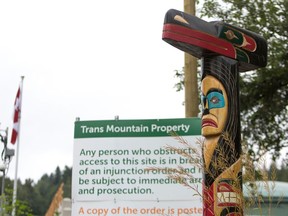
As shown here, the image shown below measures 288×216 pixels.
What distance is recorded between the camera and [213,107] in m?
8.12

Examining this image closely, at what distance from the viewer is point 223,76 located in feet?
27.2

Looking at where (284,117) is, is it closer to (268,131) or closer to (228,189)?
(268,131)

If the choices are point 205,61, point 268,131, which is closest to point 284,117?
point 268,131

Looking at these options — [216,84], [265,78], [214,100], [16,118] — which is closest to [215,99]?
[214,100]

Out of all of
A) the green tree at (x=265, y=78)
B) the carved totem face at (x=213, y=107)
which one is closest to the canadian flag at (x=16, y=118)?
the green tree at (x=265, y=78)

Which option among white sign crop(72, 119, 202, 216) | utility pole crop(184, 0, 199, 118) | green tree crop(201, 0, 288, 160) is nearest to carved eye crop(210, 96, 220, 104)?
white sign crop(72, 119, 202, 216)

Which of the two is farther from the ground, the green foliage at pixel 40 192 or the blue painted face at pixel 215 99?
the green foliage at pixel 40 192

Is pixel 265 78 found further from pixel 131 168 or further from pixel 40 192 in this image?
pixel 40 192

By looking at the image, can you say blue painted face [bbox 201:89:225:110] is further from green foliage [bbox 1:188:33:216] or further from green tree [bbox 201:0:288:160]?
green tree [bbox 201:0:288:160]

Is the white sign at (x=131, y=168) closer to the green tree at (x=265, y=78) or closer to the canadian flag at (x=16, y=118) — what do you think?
the green tree at (x=265, y=78)

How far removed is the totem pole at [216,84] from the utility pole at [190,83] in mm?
1845

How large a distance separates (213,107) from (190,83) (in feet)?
7.78

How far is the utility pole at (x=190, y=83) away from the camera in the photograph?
10328 mm

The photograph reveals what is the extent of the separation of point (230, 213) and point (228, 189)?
0.30 m
